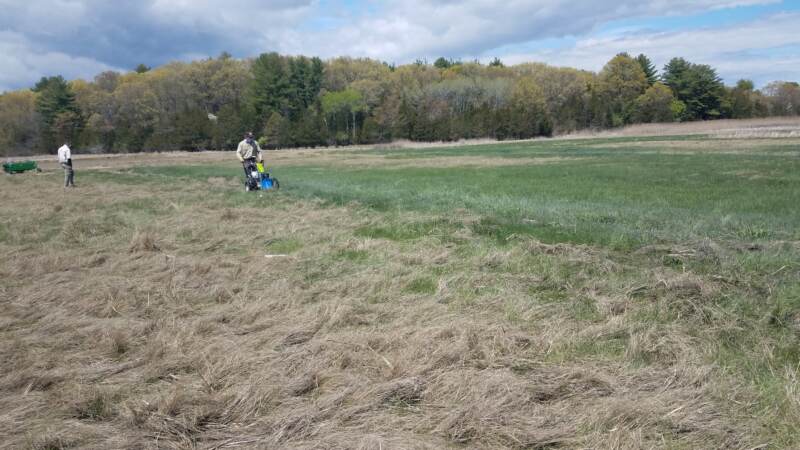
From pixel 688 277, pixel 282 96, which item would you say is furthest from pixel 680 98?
pixel 688 277

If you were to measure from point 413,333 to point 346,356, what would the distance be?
0.80m

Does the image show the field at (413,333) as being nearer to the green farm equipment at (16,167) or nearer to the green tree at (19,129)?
the green farm equipment at (16,167)

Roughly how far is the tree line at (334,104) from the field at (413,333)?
77.9m

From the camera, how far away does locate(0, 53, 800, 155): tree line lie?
284 feet

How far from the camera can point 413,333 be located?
199 inches

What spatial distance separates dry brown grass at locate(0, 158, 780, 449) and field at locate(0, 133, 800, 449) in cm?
2

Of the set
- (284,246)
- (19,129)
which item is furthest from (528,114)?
(284,246)

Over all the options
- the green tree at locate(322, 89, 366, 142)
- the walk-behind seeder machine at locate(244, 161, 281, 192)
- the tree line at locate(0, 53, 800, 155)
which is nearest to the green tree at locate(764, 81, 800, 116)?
the tree line at locate(0, 53, 800, 155)

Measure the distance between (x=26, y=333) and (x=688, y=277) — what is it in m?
7.18

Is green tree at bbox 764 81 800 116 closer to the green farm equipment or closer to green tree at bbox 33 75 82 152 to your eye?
the green farm equipment

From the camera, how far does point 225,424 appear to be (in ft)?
11.8

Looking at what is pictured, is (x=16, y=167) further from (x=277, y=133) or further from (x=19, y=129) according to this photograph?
(x=19, y=129)

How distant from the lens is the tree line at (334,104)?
8662 centimetres

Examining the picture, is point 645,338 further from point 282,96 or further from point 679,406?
point 282,96
